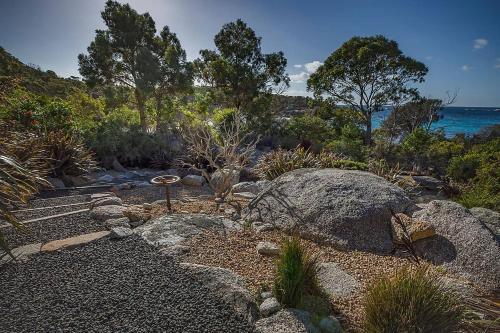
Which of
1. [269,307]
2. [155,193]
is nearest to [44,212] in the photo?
[155,193]

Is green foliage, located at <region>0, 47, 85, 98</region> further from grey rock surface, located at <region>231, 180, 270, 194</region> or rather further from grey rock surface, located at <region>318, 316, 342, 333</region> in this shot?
grey rock surface, located at <region>318, 316, 342, 333</region>

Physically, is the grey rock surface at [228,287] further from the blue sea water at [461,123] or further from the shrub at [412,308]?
the blue sea water at [461,123]

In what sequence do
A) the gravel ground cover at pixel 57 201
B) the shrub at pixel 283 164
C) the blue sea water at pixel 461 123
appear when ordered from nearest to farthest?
1. the gravel ground cover at pixel 57 201
2. the shrub at pixel 283 164
3. the blue sea water at pixel 461 123

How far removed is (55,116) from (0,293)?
6.58m

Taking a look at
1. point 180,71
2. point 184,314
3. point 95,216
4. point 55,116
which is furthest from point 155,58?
point 184,314

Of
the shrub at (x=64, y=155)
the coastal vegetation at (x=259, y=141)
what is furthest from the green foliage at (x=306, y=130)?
the shrub at (x=64, y=155)

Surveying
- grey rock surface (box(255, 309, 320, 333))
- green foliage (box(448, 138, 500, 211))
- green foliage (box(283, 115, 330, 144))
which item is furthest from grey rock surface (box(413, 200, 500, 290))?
green foliage (box(283, 115, 330, 144))

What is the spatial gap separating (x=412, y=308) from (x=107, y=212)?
3451 mm

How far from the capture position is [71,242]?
301 cm

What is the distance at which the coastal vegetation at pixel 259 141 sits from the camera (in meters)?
2.29

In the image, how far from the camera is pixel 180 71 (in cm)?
1602

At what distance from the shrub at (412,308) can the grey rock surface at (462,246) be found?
4.92 ft

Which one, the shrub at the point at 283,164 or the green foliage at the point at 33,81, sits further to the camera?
the green foliage at the point at 33,81

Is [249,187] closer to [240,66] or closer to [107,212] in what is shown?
[107,212]
